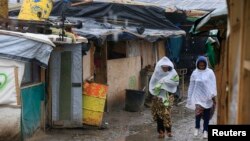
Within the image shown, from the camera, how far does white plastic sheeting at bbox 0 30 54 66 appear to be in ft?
26.2

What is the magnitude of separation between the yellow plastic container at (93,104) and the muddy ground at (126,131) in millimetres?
204

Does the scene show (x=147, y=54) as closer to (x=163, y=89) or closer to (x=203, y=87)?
(x=163, y=89)

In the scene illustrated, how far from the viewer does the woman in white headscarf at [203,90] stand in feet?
29.8

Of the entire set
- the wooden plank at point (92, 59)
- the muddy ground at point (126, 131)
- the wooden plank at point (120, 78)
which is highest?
the wooden plank at point (92, 59)

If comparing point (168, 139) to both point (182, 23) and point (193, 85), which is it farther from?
point (182, 23)

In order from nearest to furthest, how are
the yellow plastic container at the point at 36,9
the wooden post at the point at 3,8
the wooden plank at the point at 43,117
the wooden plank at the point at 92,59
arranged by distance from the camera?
1. the wooden plank at the point at 43,117
2. the wooden post at the point at 3,8
3. the yellow plastic container at the point at 36,9
4. the wooden plank at the point at 92,59

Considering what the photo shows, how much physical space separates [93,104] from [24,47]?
101 inches

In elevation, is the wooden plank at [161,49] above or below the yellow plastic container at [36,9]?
below

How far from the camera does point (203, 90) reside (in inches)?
360

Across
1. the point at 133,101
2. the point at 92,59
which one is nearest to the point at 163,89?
the point at 92,59


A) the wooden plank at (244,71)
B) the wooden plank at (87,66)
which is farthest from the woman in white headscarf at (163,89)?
the wooden plank at (244,71)

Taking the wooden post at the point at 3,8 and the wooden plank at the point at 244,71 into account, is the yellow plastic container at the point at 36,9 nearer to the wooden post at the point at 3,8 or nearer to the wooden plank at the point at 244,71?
the wooden post at the point at 3,8

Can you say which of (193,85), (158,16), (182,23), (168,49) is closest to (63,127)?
(193,85)

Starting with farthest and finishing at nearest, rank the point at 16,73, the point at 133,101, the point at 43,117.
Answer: the point at 133,101 < the point at 43,117 < the point at 16,73
